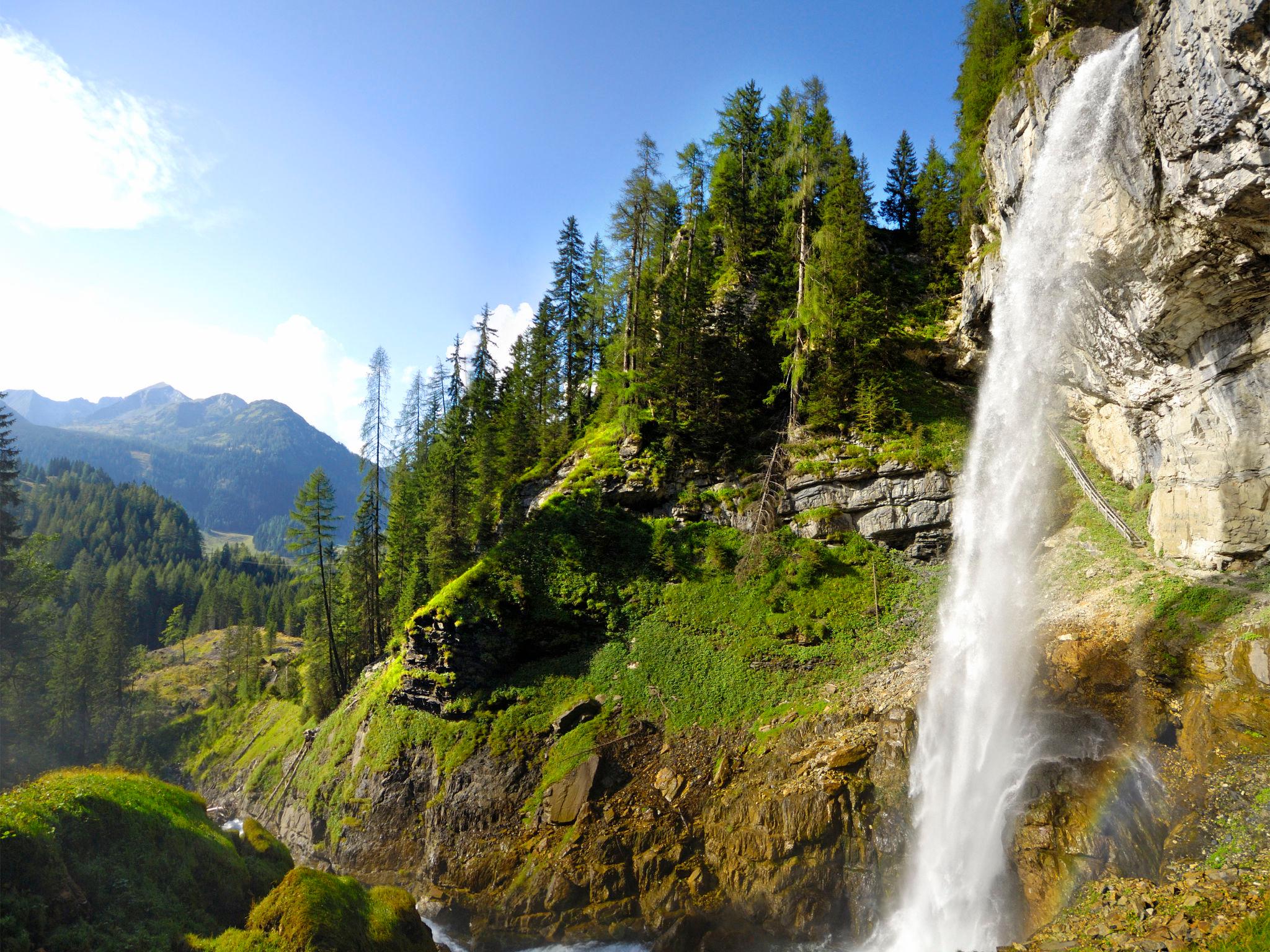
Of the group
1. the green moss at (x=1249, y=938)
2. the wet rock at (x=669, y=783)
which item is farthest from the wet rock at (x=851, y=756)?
the green moss at (x=1249, y=938)

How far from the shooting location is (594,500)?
25016 millimetres

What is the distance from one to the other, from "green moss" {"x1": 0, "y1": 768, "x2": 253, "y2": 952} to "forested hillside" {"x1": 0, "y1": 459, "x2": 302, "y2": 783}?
27502 millimetres

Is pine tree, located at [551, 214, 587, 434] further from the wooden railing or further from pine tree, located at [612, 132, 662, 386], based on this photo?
the wooden railing

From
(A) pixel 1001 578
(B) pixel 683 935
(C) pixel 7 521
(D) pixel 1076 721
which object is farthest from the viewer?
(C) pixel 7 521

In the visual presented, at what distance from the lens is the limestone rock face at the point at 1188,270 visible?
11383 millimetres

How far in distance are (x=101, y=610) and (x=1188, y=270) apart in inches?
2920

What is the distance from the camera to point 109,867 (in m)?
8.92

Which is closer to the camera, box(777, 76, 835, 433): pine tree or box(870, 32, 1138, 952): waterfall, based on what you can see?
box(870, 32, 1138, 952): waterfall

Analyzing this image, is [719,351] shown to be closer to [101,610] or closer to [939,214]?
[939,214]

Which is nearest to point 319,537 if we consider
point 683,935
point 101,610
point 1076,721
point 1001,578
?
point 683,935

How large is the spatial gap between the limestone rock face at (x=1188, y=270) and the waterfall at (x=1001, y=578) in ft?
2.74

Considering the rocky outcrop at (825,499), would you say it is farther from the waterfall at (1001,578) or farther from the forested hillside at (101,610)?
the forested hillside at (101,610)

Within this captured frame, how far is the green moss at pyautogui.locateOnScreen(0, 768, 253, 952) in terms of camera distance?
7.71 metres

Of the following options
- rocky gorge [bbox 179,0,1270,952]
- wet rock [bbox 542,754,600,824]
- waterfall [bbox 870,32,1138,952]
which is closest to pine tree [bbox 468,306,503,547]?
rocky gorge [bbox 179,0,1270,952]
